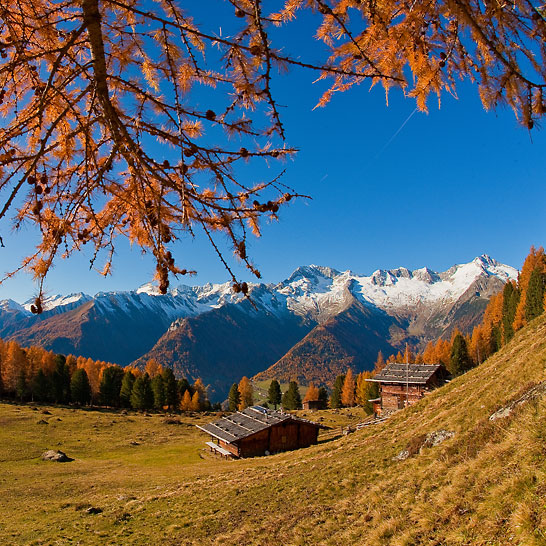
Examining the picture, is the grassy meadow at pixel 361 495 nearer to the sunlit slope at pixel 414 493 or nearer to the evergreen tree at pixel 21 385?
the sunlit slope at pixel 414 493

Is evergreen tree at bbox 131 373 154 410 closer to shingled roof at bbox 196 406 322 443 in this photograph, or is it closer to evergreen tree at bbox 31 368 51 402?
evergreen tree at bbox 31 368 51 402

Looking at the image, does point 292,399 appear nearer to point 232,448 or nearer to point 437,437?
point 232,448

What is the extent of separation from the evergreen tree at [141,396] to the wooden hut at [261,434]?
35.1 metres

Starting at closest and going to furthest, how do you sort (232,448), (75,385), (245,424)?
(232,448), (245,424), (75,385)

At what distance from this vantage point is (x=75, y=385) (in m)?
70.3

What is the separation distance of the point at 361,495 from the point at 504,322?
80733mm

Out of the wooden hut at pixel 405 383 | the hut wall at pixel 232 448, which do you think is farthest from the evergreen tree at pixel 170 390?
the wooden hut at pixel 405 383

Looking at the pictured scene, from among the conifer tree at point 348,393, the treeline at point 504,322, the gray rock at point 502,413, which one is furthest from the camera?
the conifer tree at point 348,393

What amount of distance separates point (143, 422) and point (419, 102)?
197 feet

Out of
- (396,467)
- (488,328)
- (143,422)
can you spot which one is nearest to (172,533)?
(396,467)

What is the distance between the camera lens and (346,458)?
15.8m

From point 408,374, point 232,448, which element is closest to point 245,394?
point 232,448

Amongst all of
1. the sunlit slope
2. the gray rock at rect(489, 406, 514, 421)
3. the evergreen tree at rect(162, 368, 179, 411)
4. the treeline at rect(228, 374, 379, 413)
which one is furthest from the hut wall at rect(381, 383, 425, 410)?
the evergreen tree at rect(162, 368, 179, 411)

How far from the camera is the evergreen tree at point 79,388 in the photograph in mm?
70375
